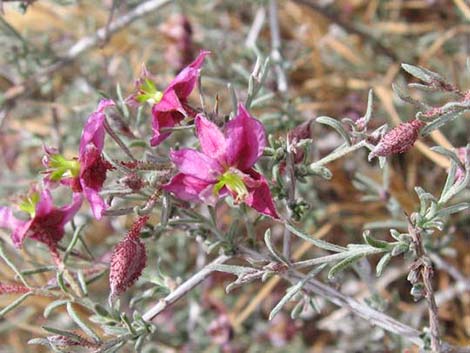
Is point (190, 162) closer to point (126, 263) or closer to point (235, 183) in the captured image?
point (235, 183)

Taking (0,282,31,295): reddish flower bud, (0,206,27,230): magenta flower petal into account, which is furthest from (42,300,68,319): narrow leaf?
(0,206,27,230): magenta flower petal

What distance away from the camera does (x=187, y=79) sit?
119 centimetres

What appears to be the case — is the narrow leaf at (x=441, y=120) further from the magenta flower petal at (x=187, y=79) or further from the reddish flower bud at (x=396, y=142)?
the magenta flower petal at (x=187, y=79)

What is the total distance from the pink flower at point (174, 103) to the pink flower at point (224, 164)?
83 millimetres

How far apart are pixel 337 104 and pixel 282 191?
4.13ft

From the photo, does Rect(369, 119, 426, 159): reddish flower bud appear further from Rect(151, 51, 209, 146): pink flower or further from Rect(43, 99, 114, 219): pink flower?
Rect(43, 99, 114, 219): pink flower

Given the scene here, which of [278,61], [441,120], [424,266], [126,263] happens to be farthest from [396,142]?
[278,61]

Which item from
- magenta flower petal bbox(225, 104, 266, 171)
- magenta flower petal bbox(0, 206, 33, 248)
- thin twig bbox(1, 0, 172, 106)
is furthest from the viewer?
thin twig bbox(1, 0, 172, 106)

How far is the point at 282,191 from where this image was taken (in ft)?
4.17

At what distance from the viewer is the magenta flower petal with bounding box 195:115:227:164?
1.09 m

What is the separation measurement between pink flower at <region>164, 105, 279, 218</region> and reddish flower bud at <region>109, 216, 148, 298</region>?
4.9 inches

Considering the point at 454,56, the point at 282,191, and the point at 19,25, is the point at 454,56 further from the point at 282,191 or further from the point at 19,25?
the point at 19,25

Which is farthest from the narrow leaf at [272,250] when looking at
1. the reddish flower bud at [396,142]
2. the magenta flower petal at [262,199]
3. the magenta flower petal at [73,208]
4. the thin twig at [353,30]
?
the thin twig at [353,30]

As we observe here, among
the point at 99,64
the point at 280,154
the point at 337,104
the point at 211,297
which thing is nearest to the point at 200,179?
the point at 280,154
